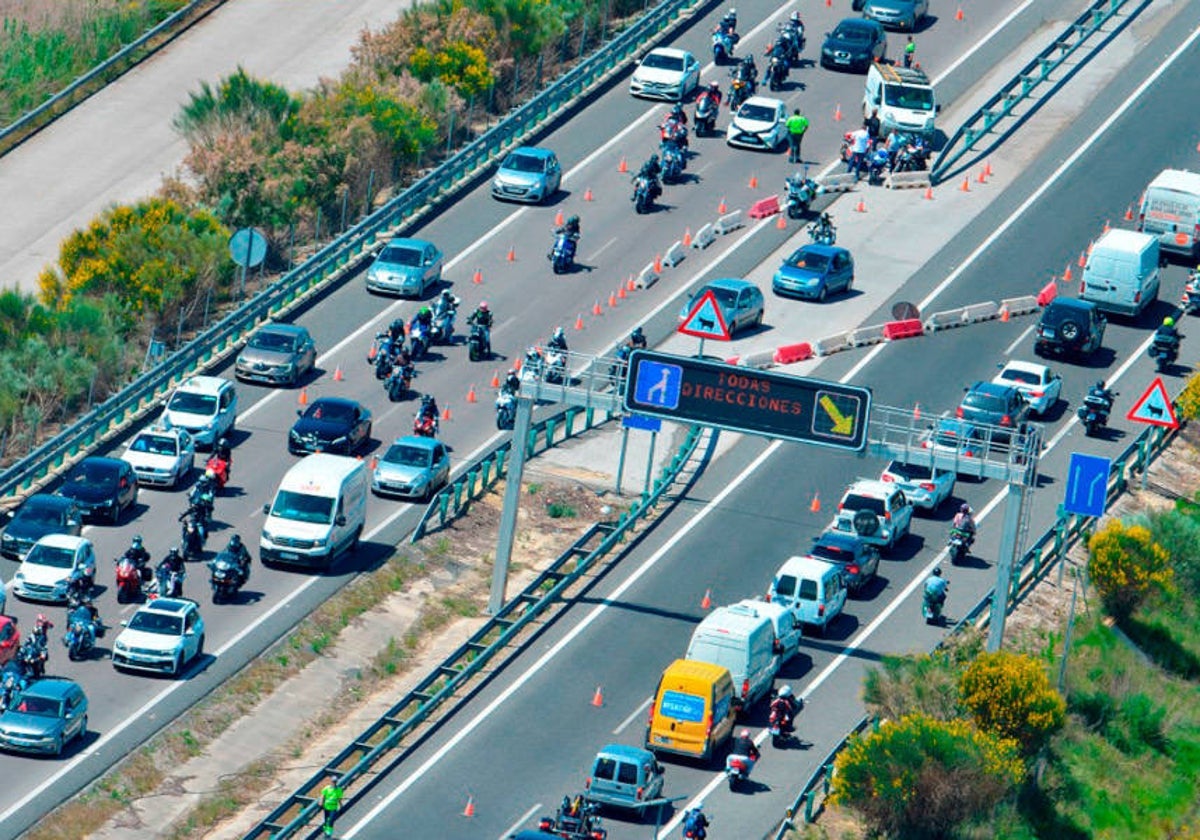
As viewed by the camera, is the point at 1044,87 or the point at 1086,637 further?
the point at 1044,87

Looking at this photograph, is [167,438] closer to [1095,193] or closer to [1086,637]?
[1086,637]

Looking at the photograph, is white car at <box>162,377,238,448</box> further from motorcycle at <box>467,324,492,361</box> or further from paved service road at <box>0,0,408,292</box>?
paved service road at <box>0,0,408,292</box>

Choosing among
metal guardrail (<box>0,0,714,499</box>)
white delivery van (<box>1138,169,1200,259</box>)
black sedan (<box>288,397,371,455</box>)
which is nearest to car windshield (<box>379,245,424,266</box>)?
metal guardrail (<box>0,0,714,499</box>)

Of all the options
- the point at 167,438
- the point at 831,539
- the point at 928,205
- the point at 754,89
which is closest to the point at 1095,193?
the point at 928,205

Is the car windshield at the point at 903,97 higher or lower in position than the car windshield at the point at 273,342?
higher

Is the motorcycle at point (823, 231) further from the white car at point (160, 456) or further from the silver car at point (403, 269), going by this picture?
the white car at point (160, 456)

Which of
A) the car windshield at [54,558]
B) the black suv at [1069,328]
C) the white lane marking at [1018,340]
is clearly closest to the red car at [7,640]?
the car windshield at [54,558]

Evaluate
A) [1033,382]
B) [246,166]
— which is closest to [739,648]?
[1033,382]
